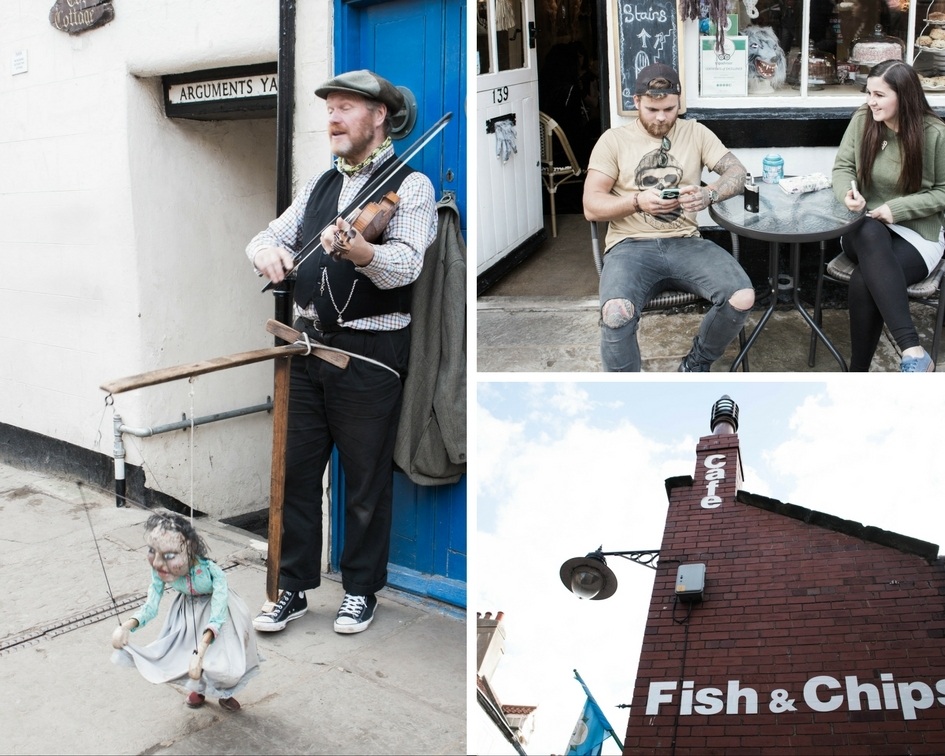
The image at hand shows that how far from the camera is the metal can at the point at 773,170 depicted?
480 centimetres

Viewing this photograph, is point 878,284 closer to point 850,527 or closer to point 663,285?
point 663,285

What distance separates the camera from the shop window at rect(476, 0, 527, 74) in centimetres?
564

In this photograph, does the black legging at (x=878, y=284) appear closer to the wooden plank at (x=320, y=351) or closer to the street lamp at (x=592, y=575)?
the street lamp at (x=592, y=575)

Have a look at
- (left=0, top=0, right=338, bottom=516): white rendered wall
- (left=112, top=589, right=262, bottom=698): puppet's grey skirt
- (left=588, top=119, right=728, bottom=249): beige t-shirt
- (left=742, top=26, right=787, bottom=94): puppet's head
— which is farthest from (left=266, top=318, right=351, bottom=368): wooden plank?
(left=742, top=26, right=787, bottom=94): puppet's head

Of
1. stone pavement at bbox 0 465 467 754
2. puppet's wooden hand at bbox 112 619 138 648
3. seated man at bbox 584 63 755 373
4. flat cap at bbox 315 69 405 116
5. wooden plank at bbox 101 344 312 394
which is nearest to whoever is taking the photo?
wooden plank at bbox 101 344 312 394

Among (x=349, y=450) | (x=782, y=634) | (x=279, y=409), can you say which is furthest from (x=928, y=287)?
(x=279, y=409)

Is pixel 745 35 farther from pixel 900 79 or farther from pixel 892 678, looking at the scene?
pixel 892 678

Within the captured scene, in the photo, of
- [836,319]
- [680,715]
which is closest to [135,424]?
[680,715]

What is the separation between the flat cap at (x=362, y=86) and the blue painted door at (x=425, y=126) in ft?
1.15

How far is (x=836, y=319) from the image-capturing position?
17.6ft

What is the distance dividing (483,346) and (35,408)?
3481mm

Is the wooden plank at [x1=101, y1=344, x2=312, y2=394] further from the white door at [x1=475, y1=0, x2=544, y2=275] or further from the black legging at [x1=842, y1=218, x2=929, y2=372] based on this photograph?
the black legging at [x1=842, y1=218, x2=929, y2=372]

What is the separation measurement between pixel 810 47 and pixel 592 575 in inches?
125

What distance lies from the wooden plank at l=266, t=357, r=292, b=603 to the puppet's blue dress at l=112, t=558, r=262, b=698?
411mm
